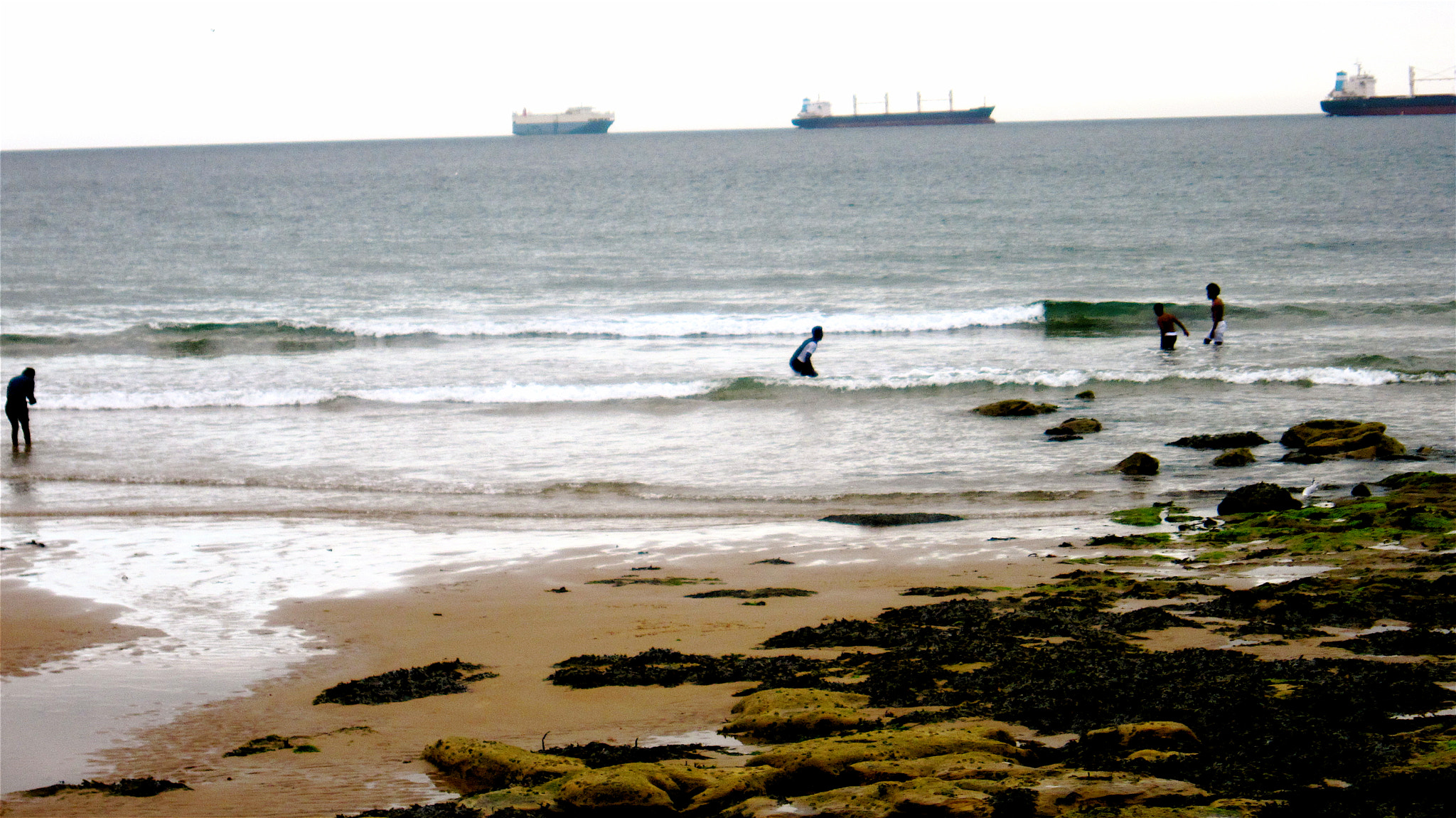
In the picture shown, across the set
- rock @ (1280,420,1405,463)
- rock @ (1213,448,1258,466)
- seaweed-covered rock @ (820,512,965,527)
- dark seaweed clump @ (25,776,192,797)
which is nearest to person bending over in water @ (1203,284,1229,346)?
rock @ (1280,420,1405,463)

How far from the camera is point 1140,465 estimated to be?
1371cm

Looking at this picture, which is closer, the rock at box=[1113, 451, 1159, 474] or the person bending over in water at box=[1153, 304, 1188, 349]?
the rock at box=[1113, 451, 1159, 474]

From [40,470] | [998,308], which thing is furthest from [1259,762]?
[998,308]

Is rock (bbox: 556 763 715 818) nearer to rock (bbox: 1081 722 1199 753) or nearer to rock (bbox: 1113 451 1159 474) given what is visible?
rock (bbox: 1081 722 1199 753)

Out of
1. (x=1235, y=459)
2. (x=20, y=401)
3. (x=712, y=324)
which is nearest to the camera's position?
(x=1235, y=459)

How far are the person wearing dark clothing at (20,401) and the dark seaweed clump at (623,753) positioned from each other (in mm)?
14833

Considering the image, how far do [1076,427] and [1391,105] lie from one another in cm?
15961

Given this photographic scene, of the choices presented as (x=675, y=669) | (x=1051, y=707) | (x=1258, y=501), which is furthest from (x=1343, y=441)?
(x=675, y=669)

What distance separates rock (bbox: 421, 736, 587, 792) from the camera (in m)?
4.82

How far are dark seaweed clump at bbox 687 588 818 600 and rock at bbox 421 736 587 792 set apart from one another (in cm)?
358

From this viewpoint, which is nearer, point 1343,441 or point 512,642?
point 512,642

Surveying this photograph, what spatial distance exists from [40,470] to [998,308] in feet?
72.8

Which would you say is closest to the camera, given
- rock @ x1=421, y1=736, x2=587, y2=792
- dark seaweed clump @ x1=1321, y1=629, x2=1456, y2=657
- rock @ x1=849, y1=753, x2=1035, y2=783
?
rock @ x1=849, y1=753, x2=1035, y2=783

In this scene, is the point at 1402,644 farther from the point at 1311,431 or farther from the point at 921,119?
the point at 921,119
